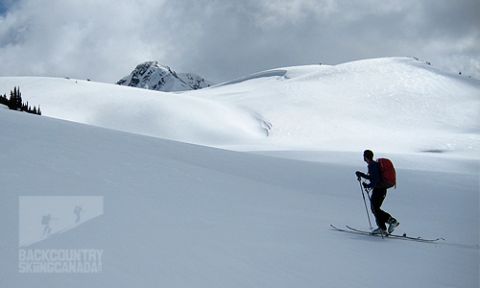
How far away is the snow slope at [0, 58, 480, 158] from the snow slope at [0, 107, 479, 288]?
31.2 m

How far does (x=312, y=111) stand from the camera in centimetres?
7012

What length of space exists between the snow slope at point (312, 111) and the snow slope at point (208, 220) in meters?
31.2

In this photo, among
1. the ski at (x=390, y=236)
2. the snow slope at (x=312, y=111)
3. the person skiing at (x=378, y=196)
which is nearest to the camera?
the ski at (x=390, y=236)

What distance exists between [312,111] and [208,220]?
210 ft

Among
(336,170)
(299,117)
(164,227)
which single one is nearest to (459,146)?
(299,117)

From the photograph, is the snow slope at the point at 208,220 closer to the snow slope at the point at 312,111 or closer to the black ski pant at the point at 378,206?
the black ski pant at the point at 378,206

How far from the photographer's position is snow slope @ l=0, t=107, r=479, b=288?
214 inches

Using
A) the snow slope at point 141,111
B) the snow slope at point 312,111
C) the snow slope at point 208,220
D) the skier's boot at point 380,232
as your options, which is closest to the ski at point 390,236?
the skier's boot at point 380,232

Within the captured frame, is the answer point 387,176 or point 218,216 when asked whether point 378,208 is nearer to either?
point 387,176

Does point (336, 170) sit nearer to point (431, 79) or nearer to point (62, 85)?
point (62, 85)

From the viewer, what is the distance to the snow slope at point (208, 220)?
17.8 feet

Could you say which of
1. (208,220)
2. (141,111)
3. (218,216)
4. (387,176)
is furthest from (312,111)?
(208,220)

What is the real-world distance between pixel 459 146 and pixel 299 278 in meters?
47.9

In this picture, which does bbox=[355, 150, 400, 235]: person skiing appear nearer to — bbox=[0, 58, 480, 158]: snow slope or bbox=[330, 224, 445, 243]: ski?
bbox=[330, 224, 445, 243]: ski
